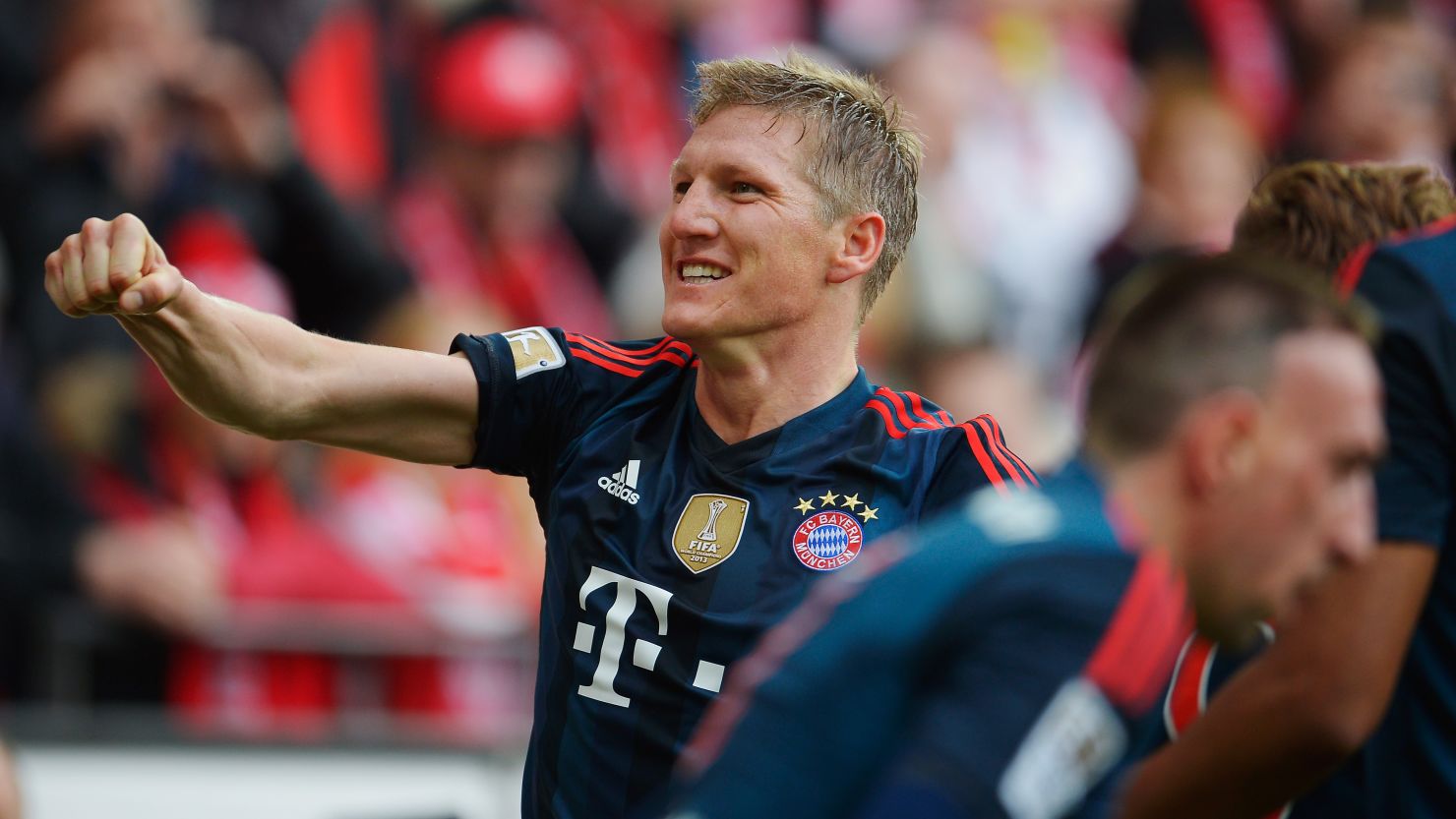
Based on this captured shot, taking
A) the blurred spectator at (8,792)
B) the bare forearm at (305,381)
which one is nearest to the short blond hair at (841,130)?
the bare forearm at (305,381)

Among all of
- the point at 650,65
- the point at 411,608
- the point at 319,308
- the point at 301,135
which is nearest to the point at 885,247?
the point at 411,608

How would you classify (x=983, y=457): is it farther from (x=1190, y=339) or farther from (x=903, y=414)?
(x=1190, y=339)

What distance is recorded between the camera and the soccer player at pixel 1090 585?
7.30 feet

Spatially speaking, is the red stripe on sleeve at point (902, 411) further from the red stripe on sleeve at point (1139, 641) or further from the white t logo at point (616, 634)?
the red stripe on sleeve at point (1139, 641)

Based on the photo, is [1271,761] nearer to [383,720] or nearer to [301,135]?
[383,720]

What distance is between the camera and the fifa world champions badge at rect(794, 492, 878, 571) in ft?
11.0

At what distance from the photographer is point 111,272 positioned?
3.11 m

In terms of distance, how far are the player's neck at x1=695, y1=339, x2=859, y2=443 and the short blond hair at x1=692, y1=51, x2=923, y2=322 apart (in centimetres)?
23

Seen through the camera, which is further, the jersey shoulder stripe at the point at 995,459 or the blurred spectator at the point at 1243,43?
the blurred spectator at the point at 1243,43

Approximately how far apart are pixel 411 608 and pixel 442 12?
124 inches

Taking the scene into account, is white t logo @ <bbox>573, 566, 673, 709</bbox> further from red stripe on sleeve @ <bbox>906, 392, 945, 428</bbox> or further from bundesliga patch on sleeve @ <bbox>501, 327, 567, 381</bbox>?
red stripe on sleeve @ <bbox>906, 392, 945, 428</bbox>

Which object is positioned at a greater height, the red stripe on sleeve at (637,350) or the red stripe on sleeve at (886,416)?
the red stripe on sleeve at (637,350)

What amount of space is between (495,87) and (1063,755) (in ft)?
20.0

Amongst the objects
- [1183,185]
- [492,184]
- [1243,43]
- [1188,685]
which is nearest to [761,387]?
[1188,685]
